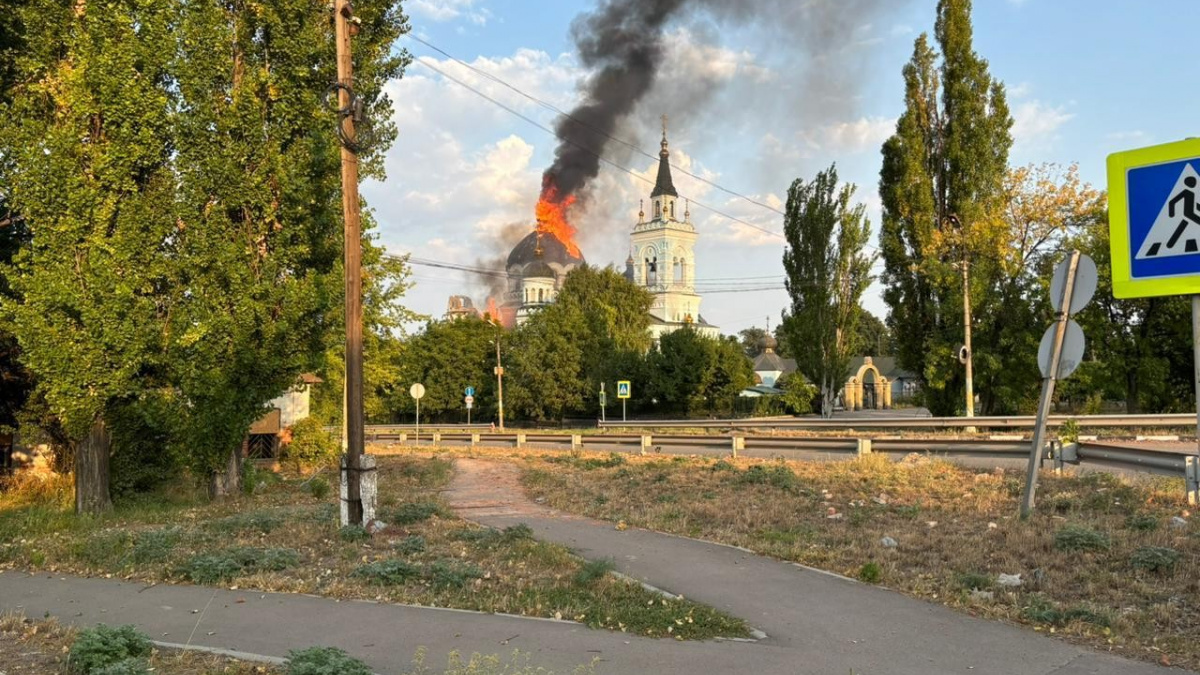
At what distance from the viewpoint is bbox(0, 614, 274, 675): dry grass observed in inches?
201

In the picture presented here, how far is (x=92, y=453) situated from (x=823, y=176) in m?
37.1

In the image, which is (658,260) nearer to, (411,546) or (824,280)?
(824,280)

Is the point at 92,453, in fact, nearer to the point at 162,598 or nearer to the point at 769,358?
the point at 162,598

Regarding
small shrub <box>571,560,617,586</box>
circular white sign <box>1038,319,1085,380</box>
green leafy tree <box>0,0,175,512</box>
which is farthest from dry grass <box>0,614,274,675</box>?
green leafy tree <box>0,0,175,512</box>

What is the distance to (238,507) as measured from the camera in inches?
575

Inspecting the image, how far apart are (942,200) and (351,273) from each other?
96.4 feet

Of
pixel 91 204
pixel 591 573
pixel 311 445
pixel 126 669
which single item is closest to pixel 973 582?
pixel 591 573

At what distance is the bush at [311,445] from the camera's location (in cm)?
2502

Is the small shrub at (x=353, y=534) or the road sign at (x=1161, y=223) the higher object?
the road sign at (x=1161, y=223)

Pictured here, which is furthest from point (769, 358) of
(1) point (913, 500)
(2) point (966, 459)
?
(1) point (913, 500)

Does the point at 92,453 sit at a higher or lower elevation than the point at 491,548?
higher

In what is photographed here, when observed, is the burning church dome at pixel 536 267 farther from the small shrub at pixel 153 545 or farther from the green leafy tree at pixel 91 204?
the small shrub at pixel 153 545

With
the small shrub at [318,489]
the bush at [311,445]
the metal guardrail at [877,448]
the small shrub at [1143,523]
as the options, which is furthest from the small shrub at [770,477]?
the bush at [311,445]

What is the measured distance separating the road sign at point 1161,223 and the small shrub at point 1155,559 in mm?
3435
